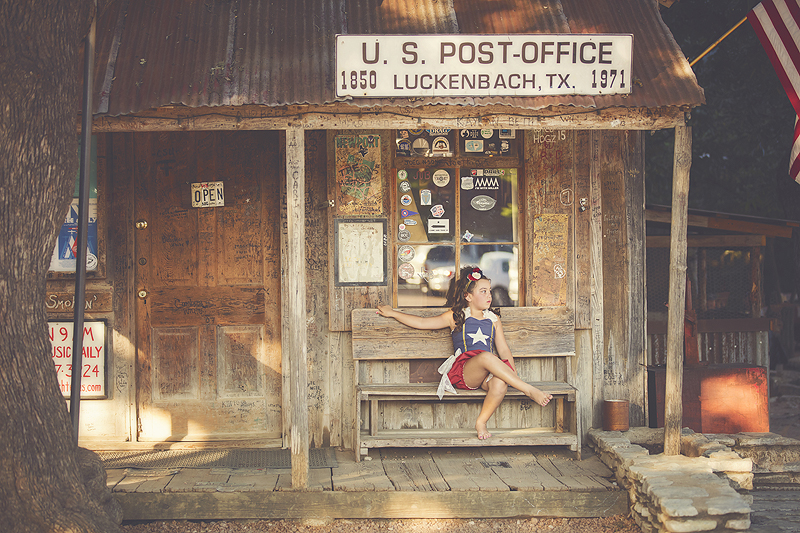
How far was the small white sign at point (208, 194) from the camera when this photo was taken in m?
6.11

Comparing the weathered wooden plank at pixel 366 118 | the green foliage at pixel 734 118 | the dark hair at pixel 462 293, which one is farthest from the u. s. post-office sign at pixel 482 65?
the green foliage at pixel 734 118

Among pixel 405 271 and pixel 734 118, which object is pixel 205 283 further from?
pixel 734 118

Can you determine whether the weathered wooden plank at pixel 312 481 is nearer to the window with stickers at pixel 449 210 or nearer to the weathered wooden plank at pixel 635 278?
the window with stickers at pixel 449 210

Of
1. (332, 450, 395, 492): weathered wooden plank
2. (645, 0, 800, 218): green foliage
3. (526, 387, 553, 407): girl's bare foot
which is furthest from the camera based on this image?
(645, 0, 800, 218): green foliage

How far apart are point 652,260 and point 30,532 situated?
761 centimetres

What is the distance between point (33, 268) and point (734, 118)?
33.4 feet

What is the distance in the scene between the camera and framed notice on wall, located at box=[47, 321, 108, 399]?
5.95 meters

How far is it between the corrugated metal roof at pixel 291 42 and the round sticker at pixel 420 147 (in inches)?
42.8

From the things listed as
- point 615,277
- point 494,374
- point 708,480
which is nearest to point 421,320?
point 494,374

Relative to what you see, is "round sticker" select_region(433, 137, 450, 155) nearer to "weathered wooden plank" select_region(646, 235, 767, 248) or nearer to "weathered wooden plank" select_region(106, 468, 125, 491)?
"weathered wooden plank" select_region(646, 235, 767, 248)

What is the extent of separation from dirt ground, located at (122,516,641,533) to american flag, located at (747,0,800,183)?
3.48 metres

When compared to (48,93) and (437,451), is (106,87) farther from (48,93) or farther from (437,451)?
(437,451)

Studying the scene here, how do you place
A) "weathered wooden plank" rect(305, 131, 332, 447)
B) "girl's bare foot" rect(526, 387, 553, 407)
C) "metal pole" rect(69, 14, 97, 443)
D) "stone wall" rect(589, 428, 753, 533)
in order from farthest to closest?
"weathered wooden plank" rect(305, 131, 332, 447) < "girl's bare foot" rect(526, 387, 553, 407) < "metal pole" rect(69, 14, 97, 443) < "stone wall" rect(589, 428, 753, 533)

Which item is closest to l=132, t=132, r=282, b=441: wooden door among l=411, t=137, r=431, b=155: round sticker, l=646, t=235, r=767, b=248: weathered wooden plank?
l=411, t=137, r=431, b=155: round sticker
